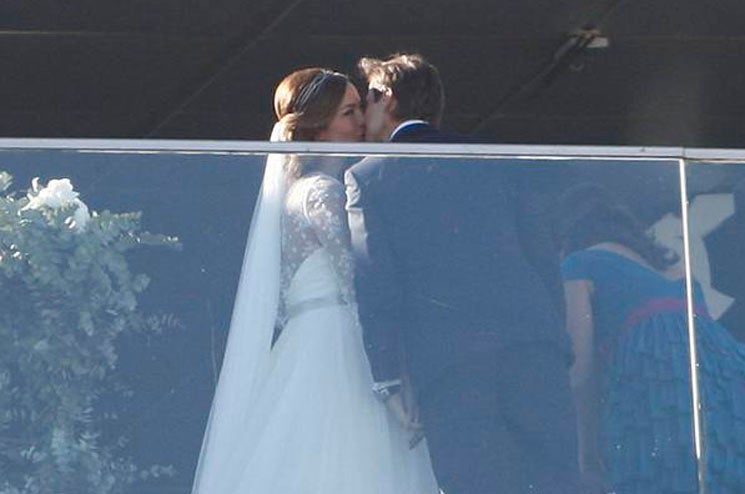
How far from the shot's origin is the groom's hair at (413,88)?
4902mm

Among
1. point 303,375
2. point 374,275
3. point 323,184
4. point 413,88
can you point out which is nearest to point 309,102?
point 413,88

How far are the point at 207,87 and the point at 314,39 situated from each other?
97cm

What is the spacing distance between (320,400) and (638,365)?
79 cm

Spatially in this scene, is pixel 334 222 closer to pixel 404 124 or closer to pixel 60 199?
pixel 404 124

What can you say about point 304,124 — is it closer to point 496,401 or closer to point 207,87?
point 496,401

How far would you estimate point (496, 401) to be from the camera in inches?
170

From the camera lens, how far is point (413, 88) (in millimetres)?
4914

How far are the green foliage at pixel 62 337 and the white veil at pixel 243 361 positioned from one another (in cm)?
14

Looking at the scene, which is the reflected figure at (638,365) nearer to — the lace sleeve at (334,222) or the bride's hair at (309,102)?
the lace sleeve at (334,222)

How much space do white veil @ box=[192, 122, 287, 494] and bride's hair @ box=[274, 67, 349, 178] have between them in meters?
0.61

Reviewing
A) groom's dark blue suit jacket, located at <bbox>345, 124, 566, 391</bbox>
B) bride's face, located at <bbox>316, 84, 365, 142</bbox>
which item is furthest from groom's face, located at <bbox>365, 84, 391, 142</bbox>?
groom's dark blue suit jacket, located at <bbox>345, 124, 566, 391</bbox>

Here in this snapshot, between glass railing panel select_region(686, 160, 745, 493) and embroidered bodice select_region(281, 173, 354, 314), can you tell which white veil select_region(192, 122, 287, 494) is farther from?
A: glass railing panel select_region(686, 160, 745, 493)

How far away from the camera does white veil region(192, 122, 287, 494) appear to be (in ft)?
14.1

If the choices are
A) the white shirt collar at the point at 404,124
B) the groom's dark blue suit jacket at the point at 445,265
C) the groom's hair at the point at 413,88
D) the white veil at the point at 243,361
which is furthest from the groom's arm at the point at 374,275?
the groom's hair at the point at 413,88
